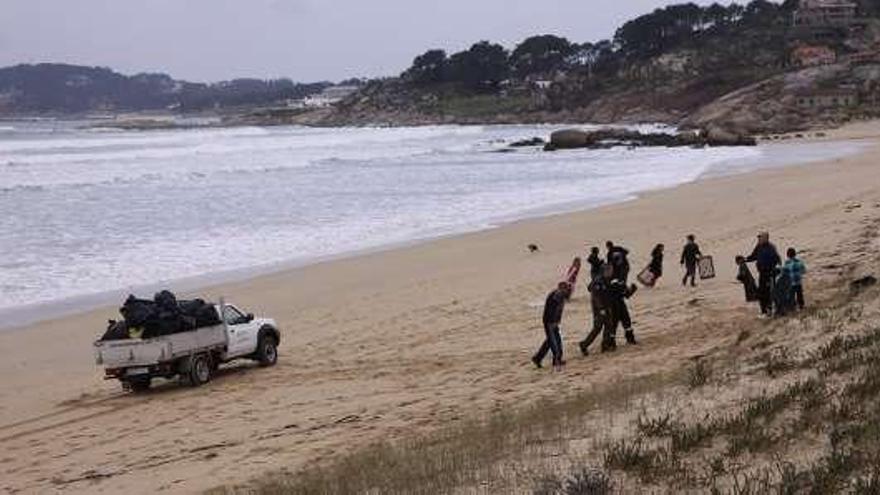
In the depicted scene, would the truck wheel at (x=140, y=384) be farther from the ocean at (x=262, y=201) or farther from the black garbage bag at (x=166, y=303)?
the ocean at (x=262, y=201)

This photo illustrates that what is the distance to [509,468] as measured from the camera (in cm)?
757

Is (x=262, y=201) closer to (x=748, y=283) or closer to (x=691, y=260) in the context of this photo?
(x=691, y=260)

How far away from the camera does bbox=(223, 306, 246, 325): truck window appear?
1688 centimetres

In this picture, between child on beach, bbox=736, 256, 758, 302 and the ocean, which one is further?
the ocean

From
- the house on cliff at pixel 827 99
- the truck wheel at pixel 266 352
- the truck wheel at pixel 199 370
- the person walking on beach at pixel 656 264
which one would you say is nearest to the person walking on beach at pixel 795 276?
the person walking on beach at pixel 656 264

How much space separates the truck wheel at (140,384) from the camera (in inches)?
621

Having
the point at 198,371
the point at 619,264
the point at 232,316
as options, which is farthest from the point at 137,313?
the point at 619,264

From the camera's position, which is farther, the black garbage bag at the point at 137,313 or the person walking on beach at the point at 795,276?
the black garbage bag at the point at 137,313

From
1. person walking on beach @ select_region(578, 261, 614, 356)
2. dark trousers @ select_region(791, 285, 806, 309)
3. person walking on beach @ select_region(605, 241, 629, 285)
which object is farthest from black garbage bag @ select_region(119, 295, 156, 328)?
dark trousers @ select_region(791, 285, 806, 309)

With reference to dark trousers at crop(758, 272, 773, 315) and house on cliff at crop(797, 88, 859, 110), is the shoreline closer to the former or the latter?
dark trousers at crop(758, 272, 773, 315)

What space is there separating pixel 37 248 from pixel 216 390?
58.1 ft

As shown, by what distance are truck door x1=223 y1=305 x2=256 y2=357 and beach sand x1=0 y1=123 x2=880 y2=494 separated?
1.42 feet

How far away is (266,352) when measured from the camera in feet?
56.3

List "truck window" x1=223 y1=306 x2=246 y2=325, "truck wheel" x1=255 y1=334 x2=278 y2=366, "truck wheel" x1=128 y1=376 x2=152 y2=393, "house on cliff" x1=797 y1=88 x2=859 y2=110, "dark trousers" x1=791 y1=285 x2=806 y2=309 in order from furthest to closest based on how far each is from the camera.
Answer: "house on cliff" x1=797 y1=88 x2=859 y2=110
"truck wheel" x1=255 y1=334 x2=278 y2=366
"truck window" x1=223 y1=306 x2=246 y2=325
"truck wheel" x1=128 y1=376 x2=152 y2=393
"dark trousers" x1=791 y1=285 x2=806 y2=309
